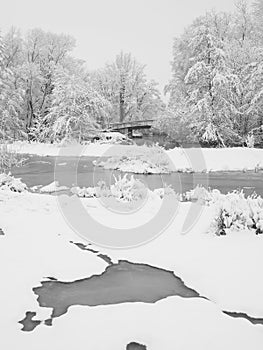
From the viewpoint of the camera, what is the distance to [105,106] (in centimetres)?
3559

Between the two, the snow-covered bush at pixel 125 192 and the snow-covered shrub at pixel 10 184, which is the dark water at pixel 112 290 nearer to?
the snow-covered bush at pixel 125 192

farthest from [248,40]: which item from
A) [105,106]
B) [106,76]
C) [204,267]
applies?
[204,267]

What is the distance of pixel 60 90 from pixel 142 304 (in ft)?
105

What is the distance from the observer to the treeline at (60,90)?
32.8 meters

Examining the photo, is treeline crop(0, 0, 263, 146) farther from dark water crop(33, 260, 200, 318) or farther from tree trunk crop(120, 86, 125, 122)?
dark water crop(33, 260, 200, 318)

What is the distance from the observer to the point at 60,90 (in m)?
33.2

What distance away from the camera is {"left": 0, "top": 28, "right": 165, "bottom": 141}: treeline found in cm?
3275

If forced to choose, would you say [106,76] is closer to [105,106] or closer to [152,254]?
[105,106]

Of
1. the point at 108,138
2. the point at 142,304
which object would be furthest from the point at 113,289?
the point at 108,138

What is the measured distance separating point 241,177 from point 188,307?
15.7 m

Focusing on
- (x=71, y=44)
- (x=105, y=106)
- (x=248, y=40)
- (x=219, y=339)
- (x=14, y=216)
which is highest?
(x=71, y=44)

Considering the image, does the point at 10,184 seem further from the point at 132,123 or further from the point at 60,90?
the point at 132,123

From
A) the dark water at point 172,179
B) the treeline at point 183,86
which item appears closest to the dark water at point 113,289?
the dark water at point 172,179

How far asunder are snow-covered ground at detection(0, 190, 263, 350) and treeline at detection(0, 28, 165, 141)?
22.0m
